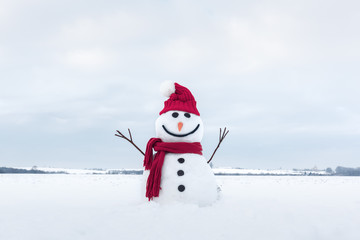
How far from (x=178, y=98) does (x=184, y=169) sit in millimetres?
1092

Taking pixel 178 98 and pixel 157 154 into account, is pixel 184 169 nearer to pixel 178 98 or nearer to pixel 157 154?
pixel 157 154

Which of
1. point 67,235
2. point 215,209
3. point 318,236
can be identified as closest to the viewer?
point 67,235

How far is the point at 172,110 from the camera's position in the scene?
4.98 meters

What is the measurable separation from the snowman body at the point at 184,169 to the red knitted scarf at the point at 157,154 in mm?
70

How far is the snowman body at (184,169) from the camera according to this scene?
4672mm

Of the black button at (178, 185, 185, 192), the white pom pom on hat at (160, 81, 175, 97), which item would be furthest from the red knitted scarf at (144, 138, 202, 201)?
the white pom pom on hat at (160, 81, 175, 97)

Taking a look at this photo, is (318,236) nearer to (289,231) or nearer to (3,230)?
(289,231)

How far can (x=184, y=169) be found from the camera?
4789mm

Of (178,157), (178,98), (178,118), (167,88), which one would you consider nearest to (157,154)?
(178,157)

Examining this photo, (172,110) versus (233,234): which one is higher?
(172,110)

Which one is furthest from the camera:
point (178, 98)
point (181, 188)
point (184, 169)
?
point (178, 98)

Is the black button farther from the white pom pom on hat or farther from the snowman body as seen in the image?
the white pom pom on hat

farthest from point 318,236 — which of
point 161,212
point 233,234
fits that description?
point 161,212

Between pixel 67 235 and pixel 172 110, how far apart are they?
2.37 m
